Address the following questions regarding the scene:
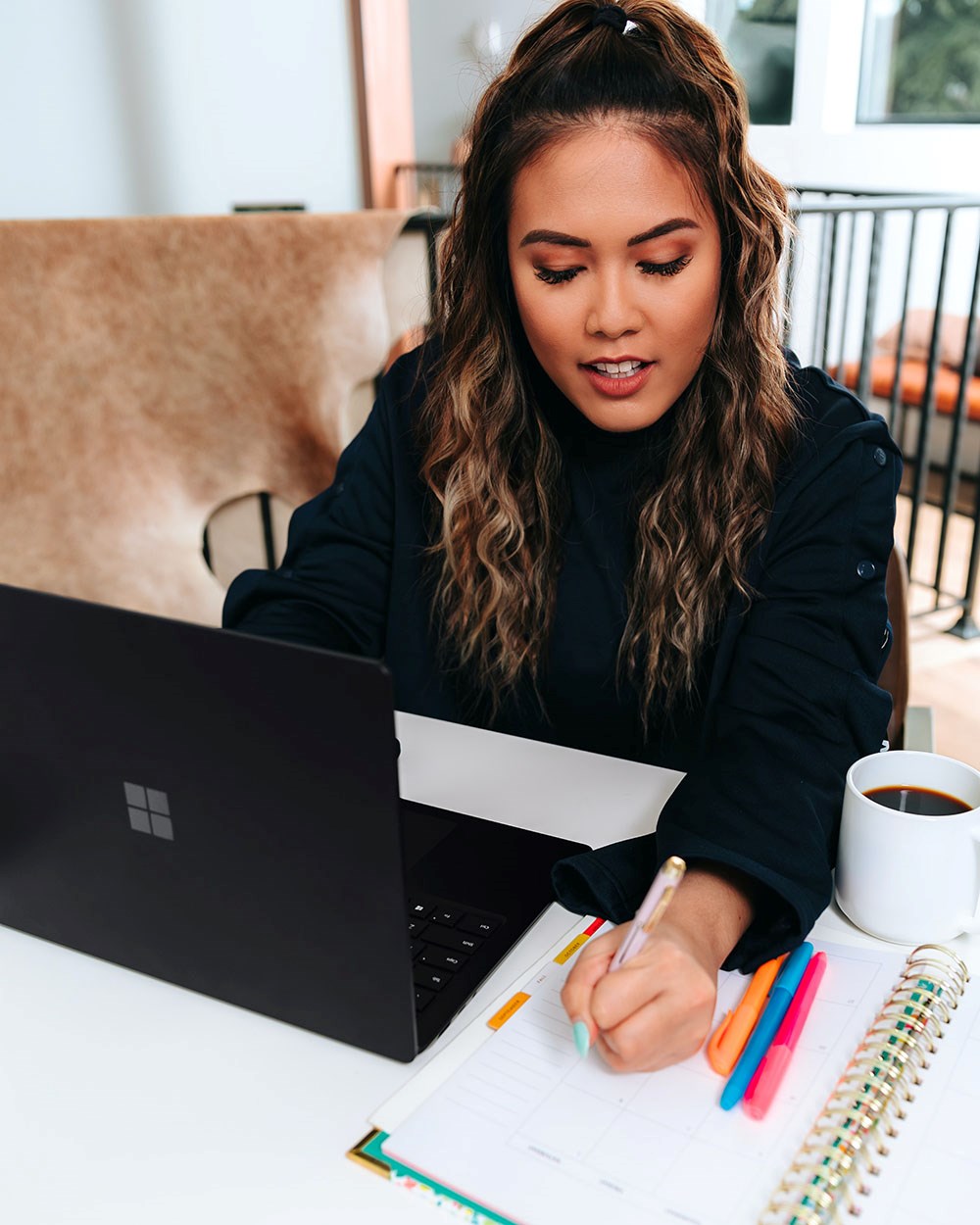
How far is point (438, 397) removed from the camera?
1.07 meters

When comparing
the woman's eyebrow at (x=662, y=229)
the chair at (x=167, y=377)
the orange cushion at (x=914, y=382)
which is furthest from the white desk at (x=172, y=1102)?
the orange cushion at (x=914, y=382)

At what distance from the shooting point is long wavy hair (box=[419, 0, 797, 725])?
2.82 feet

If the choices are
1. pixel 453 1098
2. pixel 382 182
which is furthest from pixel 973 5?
pixel 453 1098

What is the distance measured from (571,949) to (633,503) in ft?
1.59

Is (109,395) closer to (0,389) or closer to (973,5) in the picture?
(0,389)

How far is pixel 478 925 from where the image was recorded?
680mm

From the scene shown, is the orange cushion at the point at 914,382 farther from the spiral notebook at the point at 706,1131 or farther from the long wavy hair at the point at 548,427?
the spiral notebook at the point at 706,1131

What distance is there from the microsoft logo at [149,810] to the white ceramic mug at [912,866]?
0.39m

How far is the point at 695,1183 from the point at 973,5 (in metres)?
5.32

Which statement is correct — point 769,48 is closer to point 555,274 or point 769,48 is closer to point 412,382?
point 412,382

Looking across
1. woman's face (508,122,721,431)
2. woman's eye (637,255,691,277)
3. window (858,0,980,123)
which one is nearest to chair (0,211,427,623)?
woman's face (508,122,721,431)

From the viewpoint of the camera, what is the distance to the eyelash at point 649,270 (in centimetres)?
86

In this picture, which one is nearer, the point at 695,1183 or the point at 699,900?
the point at 695,1183

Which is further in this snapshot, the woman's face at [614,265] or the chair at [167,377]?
the chair at [167,377]
